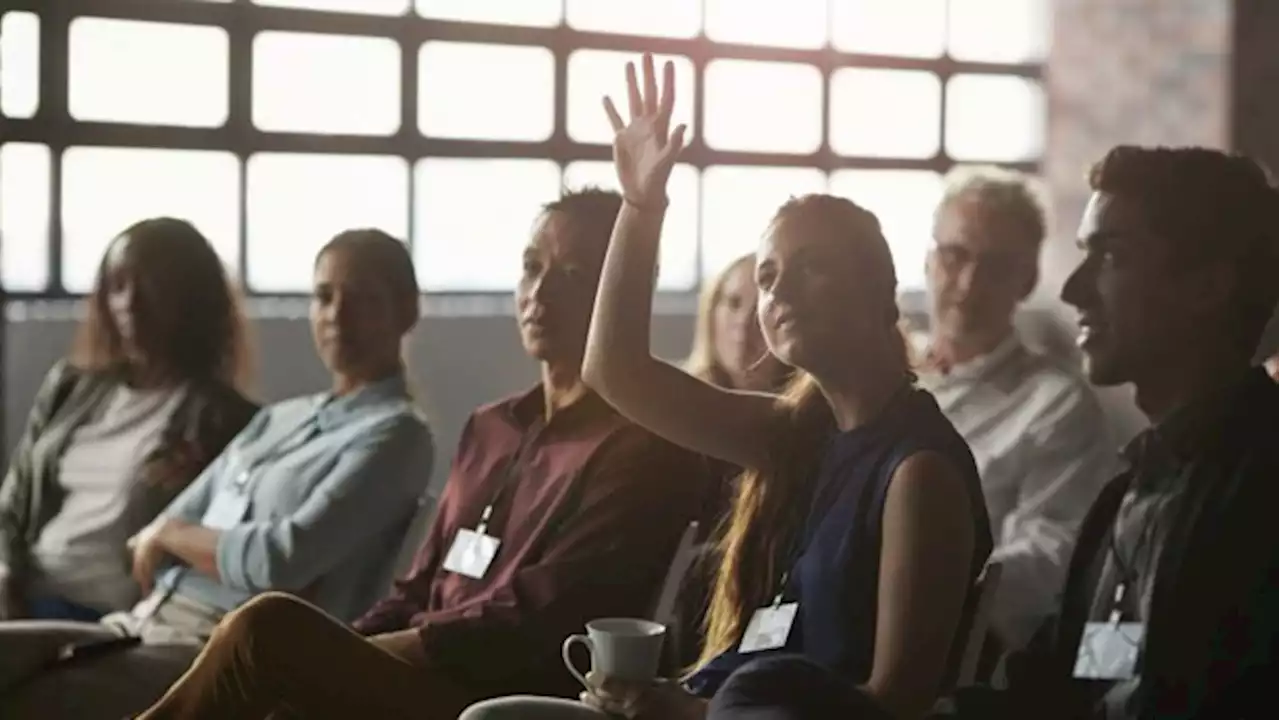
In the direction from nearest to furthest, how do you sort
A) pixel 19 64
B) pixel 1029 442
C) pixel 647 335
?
pixel 647 335
pixel 1029 442
pixel 19 64

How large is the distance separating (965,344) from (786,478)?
749 mm

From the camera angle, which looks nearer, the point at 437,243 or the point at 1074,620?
the point at 1074,620

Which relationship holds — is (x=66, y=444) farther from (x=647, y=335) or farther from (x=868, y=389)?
(x=868, y=389)

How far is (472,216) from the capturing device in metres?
3.61

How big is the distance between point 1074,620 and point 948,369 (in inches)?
29.4

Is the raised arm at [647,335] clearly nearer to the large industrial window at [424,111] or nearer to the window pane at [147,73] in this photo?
the large industrial window at [424,111]

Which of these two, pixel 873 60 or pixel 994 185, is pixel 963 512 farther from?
pixel 873 60

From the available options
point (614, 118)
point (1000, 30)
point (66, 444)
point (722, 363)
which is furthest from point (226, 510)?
point (1000, 30)

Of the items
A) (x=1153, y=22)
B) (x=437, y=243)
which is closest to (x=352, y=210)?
(x=437, y=243)

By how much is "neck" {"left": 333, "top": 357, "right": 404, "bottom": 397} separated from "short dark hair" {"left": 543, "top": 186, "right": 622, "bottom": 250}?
0.65 m

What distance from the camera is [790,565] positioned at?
1724 mm

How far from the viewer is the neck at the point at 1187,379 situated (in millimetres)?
1611

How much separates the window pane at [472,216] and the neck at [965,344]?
122 cm

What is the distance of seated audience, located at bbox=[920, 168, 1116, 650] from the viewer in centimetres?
209
